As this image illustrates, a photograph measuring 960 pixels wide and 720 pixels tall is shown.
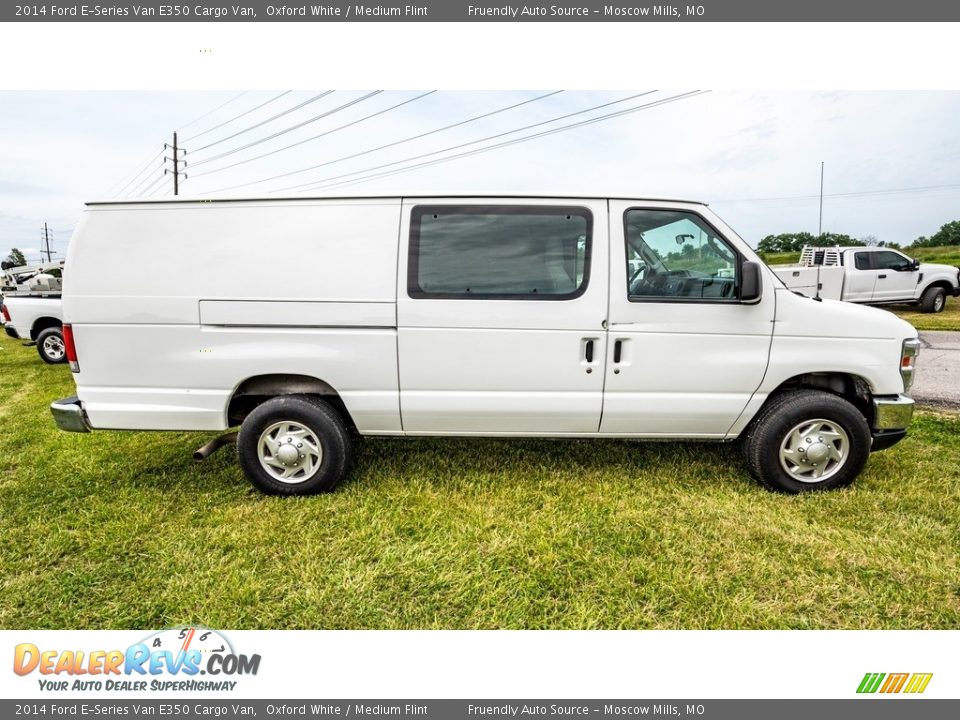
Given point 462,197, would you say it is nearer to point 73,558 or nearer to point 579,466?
point 579,466

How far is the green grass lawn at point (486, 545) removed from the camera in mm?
2352

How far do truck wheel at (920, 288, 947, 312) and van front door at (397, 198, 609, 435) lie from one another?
47.8ft

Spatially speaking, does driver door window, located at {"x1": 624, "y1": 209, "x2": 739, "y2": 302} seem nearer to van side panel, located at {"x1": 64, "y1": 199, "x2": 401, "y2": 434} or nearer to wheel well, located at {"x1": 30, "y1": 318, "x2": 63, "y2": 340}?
van side panel, located at {"x1": 64, "y1": 199, "x2": 401, "y2": 434}

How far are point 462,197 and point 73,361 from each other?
2813 mm

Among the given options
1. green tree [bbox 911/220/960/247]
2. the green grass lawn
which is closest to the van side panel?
the green grass lawn

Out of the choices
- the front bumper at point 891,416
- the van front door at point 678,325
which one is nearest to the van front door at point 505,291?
the van front door at point 678,325

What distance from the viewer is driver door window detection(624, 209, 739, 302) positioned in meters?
3.24

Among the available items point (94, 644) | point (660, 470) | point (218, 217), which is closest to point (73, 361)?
point (218, 217)

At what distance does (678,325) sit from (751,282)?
0.48 m

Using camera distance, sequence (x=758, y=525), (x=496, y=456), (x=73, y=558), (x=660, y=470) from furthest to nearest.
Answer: (x=496, y=456), (x=660, y=470), (x=758, y=525), (x=73, y=558)

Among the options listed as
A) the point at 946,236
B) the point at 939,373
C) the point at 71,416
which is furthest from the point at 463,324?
the point at 946,236

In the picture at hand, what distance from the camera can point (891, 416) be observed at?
328 cm

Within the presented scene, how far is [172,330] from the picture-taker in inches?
127

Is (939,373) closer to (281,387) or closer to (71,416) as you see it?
(281,387)
